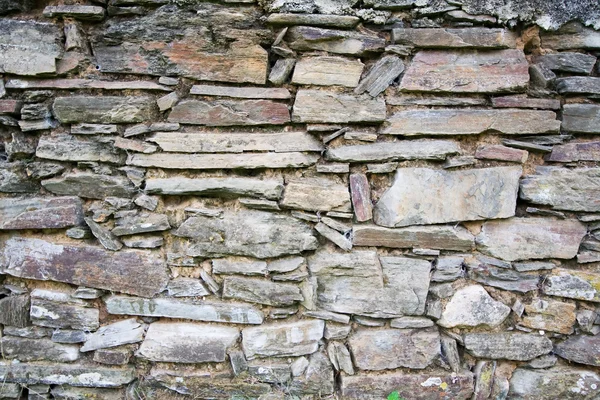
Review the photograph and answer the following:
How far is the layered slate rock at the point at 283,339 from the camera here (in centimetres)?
221

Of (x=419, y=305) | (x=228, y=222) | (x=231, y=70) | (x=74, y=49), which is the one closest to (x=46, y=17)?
(x=74, y=49)

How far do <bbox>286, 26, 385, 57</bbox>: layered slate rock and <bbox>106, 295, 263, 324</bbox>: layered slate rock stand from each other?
135cm

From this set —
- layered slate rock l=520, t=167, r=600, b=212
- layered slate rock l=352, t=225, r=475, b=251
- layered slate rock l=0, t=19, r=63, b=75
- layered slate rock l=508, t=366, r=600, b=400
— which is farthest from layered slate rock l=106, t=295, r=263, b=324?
layered slate rock l=520, t=167, r=600, b=212

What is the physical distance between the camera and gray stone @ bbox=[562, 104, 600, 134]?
2195 millimetres

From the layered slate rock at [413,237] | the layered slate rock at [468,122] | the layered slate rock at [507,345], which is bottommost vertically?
the layered slate rock at [507,345]

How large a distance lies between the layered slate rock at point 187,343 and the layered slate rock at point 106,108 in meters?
1.09

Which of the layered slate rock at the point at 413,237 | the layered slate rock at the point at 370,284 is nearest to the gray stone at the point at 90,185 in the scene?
the layered slate rock at the point at 370,284

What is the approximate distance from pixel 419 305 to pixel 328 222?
639mm

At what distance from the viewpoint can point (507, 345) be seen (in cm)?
225

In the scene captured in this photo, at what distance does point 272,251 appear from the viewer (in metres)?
→ 2.18

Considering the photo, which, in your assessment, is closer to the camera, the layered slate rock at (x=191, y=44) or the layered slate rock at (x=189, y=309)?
the layered slate rock at (x=191, y=44)

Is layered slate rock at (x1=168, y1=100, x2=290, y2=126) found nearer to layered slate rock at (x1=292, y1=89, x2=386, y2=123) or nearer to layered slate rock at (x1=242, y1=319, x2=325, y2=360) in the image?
layered slate rock at (x1=292, y1=89, x2=386, y2=123)

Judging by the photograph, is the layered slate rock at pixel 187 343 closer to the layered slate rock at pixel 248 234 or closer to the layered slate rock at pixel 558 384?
the layered slate rock at pixel 248 234

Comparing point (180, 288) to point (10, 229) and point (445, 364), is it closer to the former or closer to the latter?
point (10, 229)
